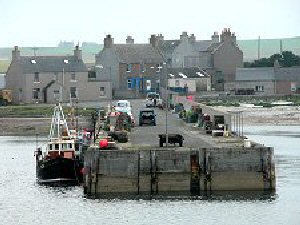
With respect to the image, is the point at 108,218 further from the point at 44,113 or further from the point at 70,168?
the point at 44,113

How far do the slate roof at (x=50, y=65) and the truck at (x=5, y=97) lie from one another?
4169mm

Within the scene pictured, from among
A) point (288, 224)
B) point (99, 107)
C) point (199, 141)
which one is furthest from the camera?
point (99, 107)

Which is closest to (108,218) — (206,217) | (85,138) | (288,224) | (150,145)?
(206,217)

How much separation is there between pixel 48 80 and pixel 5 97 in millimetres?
7117

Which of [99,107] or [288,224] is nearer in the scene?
[288,224]

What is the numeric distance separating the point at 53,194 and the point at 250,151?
13.7 metres

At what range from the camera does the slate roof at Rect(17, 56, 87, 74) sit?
643ft

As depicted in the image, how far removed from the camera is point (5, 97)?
631 ft

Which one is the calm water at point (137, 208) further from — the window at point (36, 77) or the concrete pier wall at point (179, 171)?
the window at point (36, 77)

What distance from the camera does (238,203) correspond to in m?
80.2

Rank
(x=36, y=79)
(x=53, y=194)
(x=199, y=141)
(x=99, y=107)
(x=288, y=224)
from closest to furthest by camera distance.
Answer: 1. (x=288, y=224)
2. (x=53, y=194)
3. (x=199, y=141)
4. (x=99, y=107)
5. (x=36, y=79)

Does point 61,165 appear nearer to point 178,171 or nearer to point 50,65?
point 178,171

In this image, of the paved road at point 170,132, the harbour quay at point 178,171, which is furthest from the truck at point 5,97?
the harbour quay at point 178,171

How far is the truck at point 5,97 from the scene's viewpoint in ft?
623
